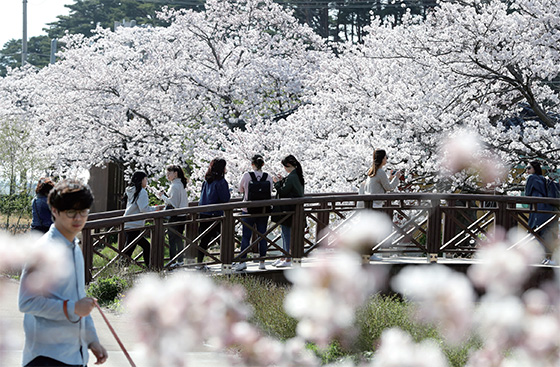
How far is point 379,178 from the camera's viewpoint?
10328 millimetres

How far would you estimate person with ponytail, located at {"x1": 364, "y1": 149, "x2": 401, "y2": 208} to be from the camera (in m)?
9.88

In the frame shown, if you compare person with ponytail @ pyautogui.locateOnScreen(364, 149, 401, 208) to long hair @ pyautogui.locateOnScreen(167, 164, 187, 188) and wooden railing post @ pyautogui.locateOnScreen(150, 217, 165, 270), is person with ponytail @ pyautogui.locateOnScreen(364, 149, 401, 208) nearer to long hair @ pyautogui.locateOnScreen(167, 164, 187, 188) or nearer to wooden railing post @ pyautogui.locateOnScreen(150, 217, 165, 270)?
long hair @ pyautogui.locateOnScreen(167, 164, 187, 188)

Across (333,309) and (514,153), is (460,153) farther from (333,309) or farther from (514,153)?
(333,309)

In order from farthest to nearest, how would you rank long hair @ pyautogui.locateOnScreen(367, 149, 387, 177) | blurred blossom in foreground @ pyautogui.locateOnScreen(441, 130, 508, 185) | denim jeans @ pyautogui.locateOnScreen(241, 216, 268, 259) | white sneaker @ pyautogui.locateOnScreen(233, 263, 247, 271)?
1. blurred blossom in foreground @ pyautogui.locateOnScreen(441, 130, 508, 185)
2. white sneaker @ pyautogui.locateOnScreen(233, 263, 247, 271)
3. denim jeans @ pyautogui.locateOnScreen(241, 216, 268, 259)
4. long hair @ pyautogui.locateOnScreen(367, 149, 387, 177)

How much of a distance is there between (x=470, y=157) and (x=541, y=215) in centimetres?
138

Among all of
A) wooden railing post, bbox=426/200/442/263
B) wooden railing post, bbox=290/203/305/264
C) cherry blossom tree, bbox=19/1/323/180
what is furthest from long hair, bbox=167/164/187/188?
cherry blossom tree, bbox=19/1/323/180

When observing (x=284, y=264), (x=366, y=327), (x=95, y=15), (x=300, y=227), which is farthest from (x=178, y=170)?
(x=95, y=15)

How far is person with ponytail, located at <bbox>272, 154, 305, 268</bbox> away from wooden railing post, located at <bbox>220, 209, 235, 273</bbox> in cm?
75

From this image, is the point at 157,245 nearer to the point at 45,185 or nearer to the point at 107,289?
the point at 107,289

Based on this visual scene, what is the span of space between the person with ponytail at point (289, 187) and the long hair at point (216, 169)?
0.81m

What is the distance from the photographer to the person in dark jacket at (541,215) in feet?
34.9

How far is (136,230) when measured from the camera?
10422mm

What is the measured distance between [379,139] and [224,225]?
3.46m

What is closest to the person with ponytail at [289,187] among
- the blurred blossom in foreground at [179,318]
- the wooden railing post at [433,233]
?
the wooden railing post at [433,233]
